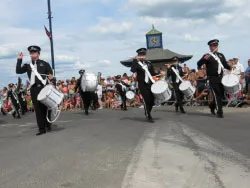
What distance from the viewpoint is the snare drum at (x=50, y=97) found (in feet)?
30.8

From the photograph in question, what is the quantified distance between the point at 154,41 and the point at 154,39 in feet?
0.87

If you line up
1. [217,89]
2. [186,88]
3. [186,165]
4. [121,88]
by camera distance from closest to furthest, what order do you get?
[186,165]
[217,89]
[186,88]
[121,88]

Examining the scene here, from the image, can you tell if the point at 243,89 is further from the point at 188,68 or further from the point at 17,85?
the point at 17,85

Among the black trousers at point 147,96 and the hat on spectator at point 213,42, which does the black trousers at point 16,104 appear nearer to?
the black trousers at point 147,96

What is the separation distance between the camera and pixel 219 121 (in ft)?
35.1

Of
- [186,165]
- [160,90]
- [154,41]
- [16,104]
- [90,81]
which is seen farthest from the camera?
[154,41]

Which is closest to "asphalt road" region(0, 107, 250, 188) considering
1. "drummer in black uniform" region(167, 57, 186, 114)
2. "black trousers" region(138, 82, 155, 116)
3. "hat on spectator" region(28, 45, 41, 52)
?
"hat on spectator" region(28, 45, 41, 52)

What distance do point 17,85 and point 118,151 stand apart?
1694 cm

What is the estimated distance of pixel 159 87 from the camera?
1125 cm

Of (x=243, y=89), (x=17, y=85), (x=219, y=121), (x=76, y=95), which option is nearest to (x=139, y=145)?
(x=219, y=121)


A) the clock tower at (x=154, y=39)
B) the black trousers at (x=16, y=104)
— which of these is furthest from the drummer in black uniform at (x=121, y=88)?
the clock tower at (x=154, y=39)

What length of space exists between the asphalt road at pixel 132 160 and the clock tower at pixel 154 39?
36562 mm

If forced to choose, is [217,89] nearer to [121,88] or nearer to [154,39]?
[121,88]

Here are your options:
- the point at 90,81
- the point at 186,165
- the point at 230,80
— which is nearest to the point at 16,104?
the point at 90,81
